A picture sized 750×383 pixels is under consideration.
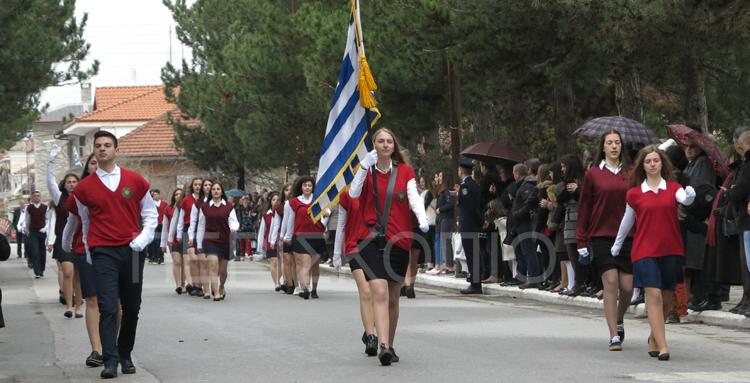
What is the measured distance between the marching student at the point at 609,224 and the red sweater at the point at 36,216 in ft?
65.7

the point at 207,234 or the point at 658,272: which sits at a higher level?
the point at 207,234

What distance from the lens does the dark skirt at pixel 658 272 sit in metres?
Result: 11.0

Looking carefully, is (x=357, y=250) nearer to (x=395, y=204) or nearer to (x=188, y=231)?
(x=395, y=204)

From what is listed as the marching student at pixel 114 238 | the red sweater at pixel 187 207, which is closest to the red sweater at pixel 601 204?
the marching student at pixel 114 238

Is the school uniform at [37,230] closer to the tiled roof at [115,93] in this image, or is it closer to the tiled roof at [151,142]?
the tiled roof at [151,142]

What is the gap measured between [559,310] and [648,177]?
225 inches

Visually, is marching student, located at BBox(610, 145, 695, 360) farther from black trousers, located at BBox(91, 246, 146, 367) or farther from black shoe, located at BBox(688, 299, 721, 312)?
black trousers, located at BBox(91, 246, 146, 367)

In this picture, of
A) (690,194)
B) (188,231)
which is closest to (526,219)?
(188,231)

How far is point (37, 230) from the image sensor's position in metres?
30.0

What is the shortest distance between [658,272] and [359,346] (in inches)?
113

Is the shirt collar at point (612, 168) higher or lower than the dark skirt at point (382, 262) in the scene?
higher

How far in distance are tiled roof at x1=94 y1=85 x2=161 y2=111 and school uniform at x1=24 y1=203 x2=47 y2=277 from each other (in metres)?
53.0

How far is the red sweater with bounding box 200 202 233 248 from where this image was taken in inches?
789

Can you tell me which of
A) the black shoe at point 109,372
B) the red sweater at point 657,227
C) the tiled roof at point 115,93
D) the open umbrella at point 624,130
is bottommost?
the black shoe at point 109,372
